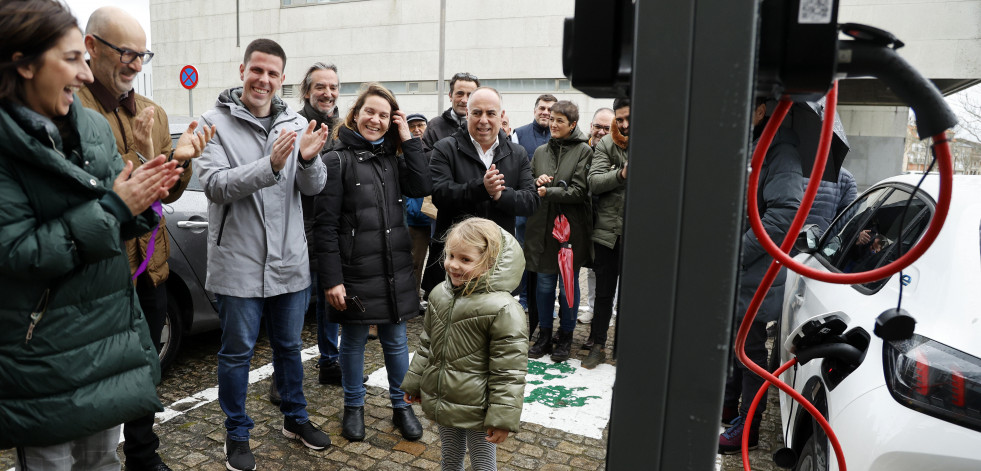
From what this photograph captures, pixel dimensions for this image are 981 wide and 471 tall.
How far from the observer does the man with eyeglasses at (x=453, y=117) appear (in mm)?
5750

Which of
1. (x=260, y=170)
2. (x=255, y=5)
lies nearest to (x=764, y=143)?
(x=260, y=170)

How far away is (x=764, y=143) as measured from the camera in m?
1.08

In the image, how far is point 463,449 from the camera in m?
2.83

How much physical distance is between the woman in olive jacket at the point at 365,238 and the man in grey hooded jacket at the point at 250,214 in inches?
7.4

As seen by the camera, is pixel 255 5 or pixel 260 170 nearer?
pixel 260 170

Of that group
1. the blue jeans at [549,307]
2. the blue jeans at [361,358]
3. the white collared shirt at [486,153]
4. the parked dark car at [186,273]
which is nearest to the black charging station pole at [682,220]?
the blue jeans at [361,358]

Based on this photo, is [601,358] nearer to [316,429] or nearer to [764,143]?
[316,429]

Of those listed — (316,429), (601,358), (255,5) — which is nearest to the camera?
(316,429)

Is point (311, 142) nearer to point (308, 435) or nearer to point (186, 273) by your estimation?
point (308, 435)

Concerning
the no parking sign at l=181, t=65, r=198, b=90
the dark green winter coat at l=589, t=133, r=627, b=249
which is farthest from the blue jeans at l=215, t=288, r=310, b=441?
the no parking sign at l=181, t=65, r=198, b=90

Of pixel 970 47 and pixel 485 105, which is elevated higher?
pixel 970 47

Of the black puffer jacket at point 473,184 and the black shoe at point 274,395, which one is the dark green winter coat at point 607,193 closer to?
the black puffer jacket at point 473,184

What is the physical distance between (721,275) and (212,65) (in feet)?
99.9

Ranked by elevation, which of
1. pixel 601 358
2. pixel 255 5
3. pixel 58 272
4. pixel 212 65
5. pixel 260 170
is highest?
pixel 255 5
